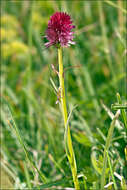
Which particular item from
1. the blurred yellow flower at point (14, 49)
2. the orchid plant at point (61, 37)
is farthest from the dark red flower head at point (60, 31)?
the blurred yellow flower at point (14, 49)

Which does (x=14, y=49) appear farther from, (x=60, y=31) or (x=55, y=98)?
(x=60, y=31)

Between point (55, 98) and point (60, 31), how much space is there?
0.87 m

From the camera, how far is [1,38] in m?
2.79

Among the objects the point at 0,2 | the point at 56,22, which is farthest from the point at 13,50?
the point at 56,22

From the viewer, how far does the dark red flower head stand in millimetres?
872

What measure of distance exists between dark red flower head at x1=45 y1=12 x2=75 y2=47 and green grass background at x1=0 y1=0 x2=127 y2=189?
91 millimetres

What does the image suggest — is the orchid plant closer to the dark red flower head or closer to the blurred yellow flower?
the dark red flower head

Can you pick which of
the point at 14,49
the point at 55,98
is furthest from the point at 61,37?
the point at 14,49

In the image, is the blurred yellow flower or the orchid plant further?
the blurred yellow flower

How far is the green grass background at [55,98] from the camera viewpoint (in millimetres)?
1229

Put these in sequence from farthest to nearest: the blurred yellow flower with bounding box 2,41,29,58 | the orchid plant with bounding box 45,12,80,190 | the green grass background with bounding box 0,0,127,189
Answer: the blurred yellow flower with bounding box 2,41,29,58 → the green grass background with bounding box 0,0,127,189 → the orchid plant with bounding box 45,12,80,190

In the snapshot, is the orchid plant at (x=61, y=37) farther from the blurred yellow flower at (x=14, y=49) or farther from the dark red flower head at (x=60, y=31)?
the blurred yellow flower at (x=14, y=49)

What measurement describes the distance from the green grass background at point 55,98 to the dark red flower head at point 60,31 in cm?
9

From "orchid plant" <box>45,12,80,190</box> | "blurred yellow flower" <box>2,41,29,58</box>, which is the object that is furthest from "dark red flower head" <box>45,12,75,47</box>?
"blurred yellow flower" <box>2,41,29,58</box>
